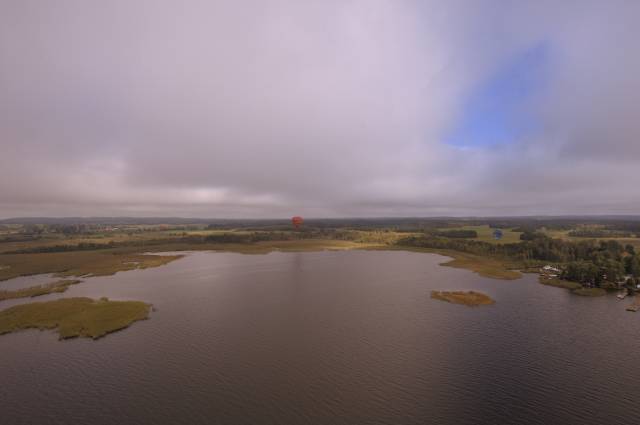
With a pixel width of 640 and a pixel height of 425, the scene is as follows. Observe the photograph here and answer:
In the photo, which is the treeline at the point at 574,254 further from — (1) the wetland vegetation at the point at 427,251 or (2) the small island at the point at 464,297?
(2) the small island at the point at 464,297

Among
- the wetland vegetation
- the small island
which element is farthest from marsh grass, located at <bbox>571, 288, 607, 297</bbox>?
the small island

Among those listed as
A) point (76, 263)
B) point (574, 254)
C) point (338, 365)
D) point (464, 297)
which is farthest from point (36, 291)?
point (574, 254)

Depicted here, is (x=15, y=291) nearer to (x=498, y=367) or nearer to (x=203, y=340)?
(x=203, y=340)

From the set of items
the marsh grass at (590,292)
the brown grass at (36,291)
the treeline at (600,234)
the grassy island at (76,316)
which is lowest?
the marsh grass at (590,292)

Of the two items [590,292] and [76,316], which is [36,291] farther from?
[590,292]

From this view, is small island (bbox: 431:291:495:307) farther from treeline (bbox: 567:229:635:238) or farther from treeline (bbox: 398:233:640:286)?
treeline (bbox: 567:229:635:238)

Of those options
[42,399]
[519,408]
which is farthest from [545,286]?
[42,399]

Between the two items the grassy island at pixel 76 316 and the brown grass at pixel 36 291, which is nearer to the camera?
the grassy island at pixel 76 316

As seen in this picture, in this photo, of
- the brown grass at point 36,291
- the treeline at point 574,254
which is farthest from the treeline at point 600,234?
the brown grass at point 36,291
